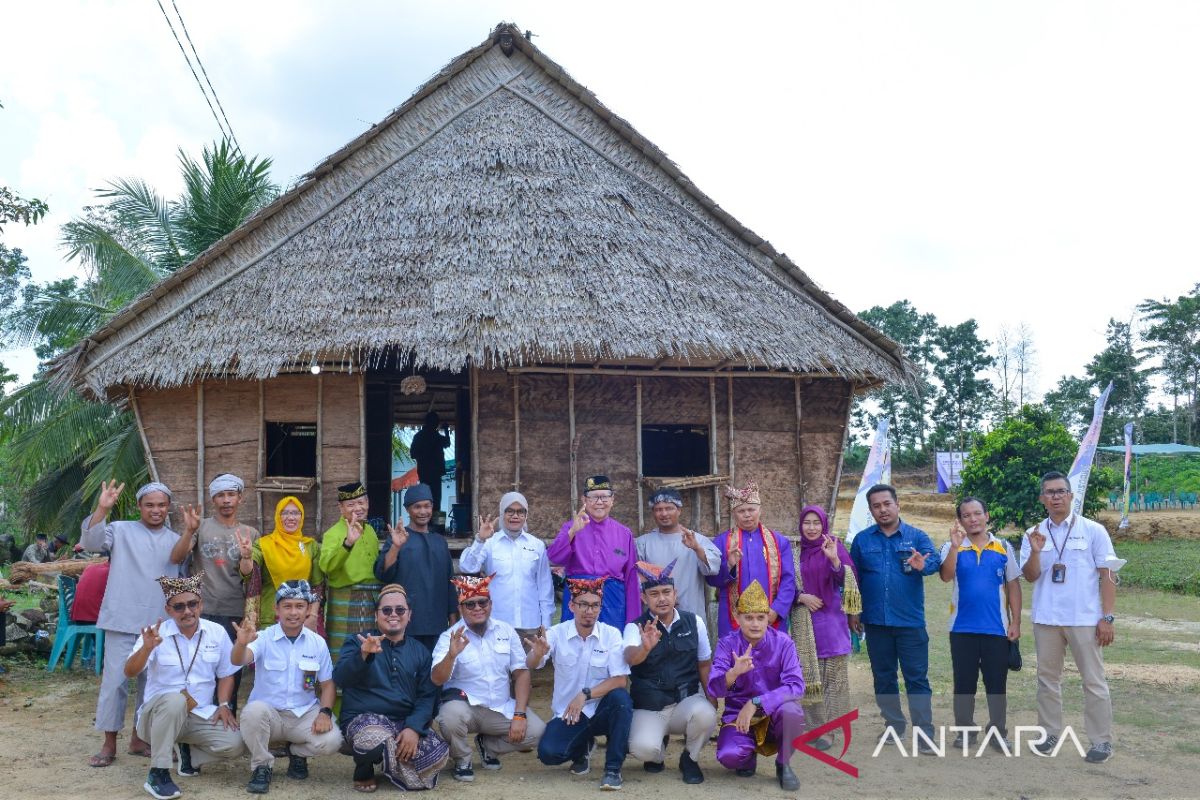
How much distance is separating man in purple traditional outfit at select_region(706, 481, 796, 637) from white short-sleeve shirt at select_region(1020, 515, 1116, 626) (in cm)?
148

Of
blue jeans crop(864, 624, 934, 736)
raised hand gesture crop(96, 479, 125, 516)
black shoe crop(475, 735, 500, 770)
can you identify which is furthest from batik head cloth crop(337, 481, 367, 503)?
blue jeans crop(864, 624, 934, 736)

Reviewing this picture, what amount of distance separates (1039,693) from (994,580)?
2.51ft

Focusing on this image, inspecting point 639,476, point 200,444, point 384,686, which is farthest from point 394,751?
point 200,444

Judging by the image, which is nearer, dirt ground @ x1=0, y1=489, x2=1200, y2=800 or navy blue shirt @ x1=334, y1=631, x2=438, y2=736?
dirt ground @ x1=0, y1=489, x2=1200, y2=800

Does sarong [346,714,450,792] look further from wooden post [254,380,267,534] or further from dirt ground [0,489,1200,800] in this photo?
wooden post [254,380,267,534]

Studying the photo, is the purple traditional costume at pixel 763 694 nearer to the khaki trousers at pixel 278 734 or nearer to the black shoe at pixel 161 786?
the khaki trousers at pixel 278 734

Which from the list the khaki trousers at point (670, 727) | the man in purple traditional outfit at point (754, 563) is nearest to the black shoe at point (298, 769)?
the khaki trousers at point (670, 727)

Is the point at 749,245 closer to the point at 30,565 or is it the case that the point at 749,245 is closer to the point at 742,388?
the point at 742,388

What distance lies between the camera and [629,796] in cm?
459

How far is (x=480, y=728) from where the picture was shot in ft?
16.7

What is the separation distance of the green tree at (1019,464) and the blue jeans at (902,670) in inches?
519

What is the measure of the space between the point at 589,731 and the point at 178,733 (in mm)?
2221

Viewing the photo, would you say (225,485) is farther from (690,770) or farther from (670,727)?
(690,770)

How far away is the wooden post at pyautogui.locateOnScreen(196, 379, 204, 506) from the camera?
23.6 ft
